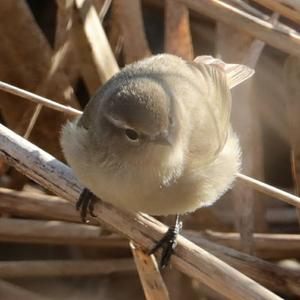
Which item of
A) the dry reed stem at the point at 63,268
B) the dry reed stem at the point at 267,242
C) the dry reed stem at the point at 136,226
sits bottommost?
the dry reed stem at the point at 63,268

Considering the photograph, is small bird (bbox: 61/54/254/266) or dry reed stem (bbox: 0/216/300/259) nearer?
small bird (bbox: 61/54/254/266)

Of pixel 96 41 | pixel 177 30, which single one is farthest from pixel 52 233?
pixel 177 30

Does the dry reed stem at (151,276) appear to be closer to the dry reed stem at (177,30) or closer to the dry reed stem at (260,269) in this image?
the dry reed stem at (260,269)

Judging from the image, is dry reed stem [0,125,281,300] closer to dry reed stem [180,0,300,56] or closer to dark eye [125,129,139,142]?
dark eye [125,129,139,142]

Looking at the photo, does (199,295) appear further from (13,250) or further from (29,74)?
(29,74)

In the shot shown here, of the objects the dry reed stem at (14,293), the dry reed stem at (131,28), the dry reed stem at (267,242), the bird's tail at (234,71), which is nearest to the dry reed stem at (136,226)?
the dry reed stem at (14,293)

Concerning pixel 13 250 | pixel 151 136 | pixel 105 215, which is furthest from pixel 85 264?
pixel 151 136

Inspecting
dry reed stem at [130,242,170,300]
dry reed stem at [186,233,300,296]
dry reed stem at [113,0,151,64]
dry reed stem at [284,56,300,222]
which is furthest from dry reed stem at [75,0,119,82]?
dry reed stem at [130,242,170,300]
